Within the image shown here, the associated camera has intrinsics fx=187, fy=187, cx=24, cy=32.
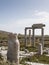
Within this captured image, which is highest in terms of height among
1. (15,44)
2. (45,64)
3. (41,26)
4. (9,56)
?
(41,26)

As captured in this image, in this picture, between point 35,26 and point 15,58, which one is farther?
point 35,26

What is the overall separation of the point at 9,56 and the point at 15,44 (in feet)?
3.51

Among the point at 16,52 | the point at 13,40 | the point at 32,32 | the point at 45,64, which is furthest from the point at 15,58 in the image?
the point at 32,32

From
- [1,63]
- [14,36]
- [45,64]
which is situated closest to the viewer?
[1,63]

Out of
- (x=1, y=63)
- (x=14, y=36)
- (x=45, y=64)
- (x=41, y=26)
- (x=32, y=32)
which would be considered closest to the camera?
(x=1, y=63)

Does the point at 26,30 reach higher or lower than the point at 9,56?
higher

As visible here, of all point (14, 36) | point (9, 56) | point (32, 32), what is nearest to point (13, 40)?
point (14, 36)

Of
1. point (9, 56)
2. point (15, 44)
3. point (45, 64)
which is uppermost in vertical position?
point (15, 44)

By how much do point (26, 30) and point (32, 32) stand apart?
1459 millimetres

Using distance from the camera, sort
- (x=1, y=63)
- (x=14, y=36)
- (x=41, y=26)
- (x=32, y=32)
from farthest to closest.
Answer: (x=32, y=32) → (x=41, y=26) → (x=14, y=36) → (x=1, y=63)

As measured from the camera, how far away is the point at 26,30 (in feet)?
Answer: 134

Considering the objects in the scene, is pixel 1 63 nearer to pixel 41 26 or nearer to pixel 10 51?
pixel 10 51

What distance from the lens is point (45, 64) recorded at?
16344 millimetres

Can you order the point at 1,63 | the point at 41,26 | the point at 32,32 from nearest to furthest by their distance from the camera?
1. the point at 1,63
2. the point at 41,26
3. the point at 32,32
